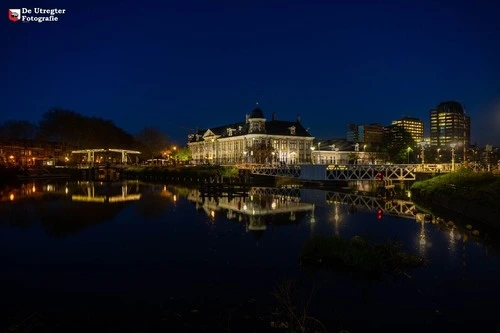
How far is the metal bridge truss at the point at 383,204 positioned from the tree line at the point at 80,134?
3099 inches

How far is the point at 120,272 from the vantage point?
1603 cm

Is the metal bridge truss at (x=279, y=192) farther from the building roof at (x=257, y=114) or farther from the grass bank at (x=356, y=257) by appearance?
the building roof at (x=257, y=114)

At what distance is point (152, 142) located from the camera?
11962 centimetres

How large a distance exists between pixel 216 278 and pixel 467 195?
22.5m

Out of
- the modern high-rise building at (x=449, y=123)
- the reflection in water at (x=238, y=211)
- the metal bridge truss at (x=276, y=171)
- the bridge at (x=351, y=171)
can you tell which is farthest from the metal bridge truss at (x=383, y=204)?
the modern high-rise building at (x=449, y=123)

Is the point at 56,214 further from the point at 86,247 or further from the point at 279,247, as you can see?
the point at 279,247

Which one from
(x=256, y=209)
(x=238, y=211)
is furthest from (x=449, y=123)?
(x=238, y=211)

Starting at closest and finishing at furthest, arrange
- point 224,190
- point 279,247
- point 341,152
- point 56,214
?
point 279,247 → point 56,214 → point 224,190 → point 341,152

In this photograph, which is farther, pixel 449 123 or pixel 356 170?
pixel 449 123

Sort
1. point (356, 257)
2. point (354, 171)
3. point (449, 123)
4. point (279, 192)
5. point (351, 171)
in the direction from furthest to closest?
point (449, 123)
point (351, 171)
point (354, 171)
point (279, 192)
point (356, 257)

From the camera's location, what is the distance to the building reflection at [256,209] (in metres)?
28.3

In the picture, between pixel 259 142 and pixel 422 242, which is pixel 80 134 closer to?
pixel 259 142

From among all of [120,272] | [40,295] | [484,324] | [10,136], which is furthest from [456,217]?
[10,136]

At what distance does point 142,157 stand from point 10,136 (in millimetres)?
37324
